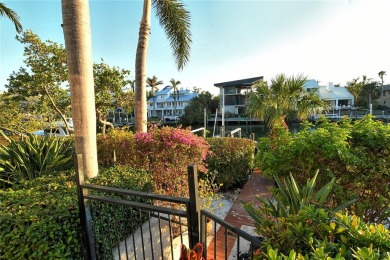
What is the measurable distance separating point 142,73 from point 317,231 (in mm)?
5063

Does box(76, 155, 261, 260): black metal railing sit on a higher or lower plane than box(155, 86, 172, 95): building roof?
lower

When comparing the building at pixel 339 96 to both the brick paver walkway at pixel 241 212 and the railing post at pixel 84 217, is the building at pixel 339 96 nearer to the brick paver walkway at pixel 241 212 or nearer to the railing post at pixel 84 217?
the brick paver walkway at pixel 241 212

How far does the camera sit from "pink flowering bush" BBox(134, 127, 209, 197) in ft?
11.6

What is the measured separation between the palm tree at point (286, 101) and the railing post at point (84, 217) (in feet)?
21.4

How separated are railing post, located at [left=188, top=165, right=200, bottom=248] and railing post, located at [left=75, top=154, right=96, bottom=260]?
117 cm

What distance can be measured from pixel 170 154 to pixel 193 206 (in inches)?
81.7

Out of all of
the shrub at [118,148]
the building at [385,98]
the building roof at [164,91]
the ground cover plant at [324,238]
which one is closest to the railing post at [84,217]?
the ground cover plant at [324,238]

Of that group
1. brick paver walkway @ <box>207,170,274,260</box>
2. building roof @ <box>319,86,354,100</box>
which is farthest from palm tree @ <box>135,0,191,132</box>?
building roof @ <box>319,86,354,100</box>

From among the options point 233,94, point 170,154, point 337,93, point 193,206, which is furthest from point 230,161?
point 337,93

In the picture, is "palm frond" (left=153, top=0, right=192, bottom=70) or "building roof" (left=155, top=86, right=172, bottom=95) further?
"building roof" (left=155, top=86, right=172, bottom=95)

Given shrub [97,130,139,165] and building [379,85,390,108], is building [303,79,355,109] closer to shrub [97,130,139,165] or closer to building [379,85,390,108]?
building [379,85,390,108]

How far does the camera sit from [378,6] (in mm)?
4242

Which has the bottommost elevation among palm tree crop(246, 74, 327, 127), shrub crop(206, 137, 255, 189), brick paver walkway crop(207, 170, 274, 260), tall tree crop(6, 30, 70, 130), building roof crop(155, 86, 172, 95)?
brick paver walkway crop(207, 170, 274, 260)

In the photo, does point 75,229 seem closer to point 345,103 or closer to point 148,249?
point 148,249
